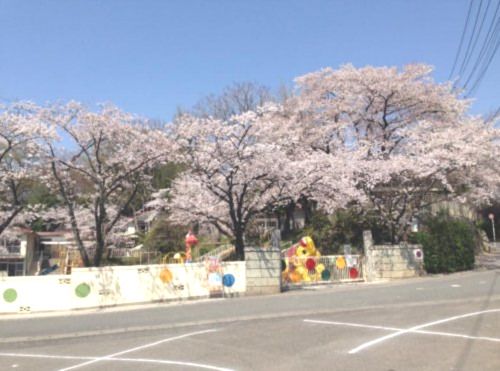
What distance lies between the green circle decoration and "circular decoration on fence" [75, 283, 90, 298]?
1.78m

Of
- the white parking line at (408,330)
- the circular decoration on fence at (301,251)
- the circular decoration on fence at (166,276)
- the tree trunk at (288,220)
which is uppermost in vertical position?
the tree trunk at (288,220)

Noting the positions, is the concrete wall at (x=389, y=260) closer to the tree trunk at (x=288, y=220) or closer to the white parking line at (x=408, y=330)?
the white parking line at (x=408, y=330)

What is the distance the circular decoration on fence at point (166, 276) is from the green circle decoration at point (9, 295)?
4408mm

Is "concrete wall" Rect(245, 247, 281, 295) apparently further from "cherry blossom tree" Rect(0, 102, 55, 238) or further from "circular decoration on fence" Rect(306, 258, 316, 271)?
"cherry blossom tree" Rect(0, 102, 55, 238)

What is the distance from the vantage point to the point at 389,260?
2006cm

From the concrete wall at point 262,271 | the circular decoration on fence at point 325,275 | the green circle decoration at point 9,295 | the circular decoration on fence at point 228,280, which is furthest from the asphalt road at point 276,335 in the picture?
the circular decoration on fence at point 325,275


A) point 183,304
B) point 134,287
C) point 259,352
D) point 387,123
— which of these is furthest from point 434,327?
point 387,123

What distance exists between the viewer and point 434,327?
28.0 ft

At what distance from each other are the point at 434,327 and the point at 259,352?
3.60 metres

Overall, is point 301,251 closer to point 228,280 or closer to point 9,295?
point 228,280

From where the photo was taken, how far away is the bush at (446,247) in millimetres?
21219

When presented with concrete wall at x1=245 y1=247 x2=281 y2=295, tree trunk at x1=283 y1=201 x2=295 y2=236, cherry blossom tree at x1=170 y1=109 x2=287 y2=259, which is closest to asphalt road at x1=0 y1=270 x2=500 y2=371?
concrete wall at x1=245 y1=247 x2=281 y2=295

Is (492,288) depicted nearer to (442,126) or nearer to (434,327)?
(434,327)

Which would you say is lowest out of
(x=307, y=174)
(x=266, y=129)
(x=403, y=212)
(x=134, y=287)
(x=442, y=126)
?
(x=134, y=287)
